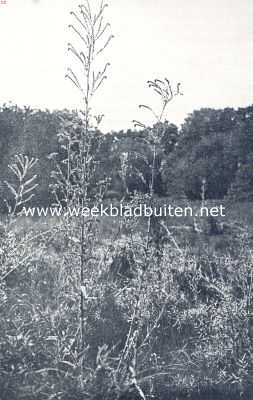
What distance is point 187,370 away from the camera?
15.1 ft

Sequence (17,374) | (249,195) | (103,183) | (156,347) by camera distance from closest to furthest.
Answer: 1. (17,374)
2. (103,183)
3. (156,347)
4. (249,195)

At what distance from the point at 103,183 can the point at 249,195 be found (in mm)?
11986

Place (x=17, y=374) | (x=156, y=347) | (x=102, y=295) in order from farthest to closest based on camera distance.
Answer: (x=102, y=295) < (x=156, y=347) < (x=17, y=374)

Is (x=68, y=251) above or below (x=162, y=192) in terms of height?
below

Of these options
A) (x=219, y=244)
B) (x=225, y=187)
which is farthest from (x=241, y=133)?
(x=219, y=244)

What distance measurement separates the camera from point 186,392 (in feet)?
14.2

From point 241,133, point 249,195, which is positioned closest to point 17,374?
point 249,195

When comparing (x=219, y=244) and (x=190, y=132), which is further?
(x=190, y=132)

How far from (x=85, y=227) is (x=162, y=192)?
42.0ft

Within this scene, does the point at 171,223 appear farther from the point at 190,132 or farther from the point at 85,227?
the point at 190,132

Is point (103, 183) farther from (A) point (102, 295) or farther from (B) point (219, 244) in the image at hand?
(B) point (219, 244)

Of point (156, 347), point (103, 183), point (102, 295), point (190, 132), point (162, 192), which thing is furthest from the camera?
point (190, 132)

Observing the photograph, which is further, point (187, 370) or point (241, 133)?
point (241, 133)

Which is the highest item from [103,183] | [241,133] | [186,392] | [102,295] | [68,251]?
[241,133]
